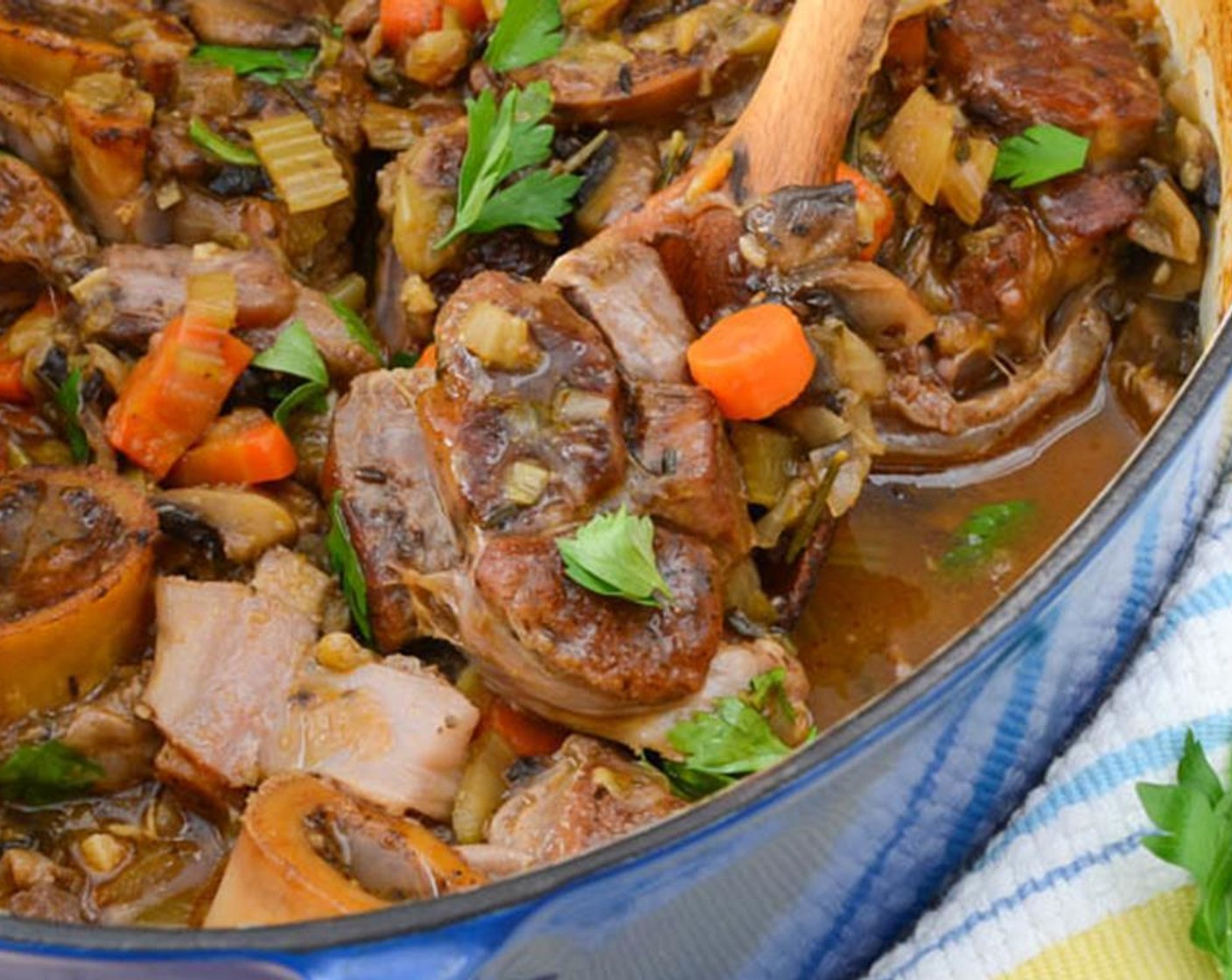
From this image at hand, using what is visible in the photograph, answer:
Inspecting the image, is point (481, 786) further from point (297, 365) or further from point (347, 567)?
point (297, 365)

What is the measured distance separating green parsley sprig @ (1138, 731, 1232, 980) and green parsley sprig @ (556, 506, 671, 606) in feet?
2.48

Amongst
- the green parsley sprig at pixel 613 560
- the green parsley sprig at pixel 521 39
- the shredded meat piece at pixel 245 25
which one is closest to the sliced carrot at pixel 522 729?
the green parsley sprig at pixel 613 560

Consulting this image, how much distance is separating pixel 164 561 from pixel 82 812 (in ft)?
1.29

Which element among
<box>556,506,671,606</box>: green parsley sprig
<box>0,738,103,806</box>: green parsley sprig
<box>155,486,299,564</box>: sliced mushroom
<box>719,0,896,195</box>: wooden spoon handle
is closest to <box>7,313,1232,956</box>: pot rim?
<box>556,506,671,606</box>: green parsley sprig

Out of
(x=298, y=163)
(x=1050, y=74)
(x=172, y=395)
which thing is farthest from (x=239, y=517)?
(x=1050, y=74)

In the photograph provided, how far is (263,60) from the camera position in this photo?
3.85 meters

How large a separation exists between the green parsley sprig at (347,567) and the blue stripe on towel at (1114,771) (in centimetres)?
98

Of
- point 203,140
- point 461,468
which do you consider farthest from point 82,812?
point 203,140

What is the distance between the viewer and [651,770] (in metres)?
2.94

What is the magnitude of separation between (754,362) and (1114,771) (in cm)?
80

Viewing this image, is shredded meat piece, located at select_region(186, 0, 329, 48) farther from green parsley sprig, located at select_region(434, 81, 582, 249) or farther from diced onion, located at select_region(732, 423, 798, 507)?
diced onion, located at select_region(732, 423, 798, 507)

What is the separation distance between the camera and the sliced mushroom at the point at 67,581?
2998 mm

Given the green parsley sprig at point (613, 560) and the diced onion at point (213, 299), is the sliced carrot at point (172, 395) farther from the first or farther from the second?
the green parsley sprig at point (613, 560)

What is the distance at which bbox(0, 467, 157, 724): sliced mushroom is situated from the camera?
9.84 feet
